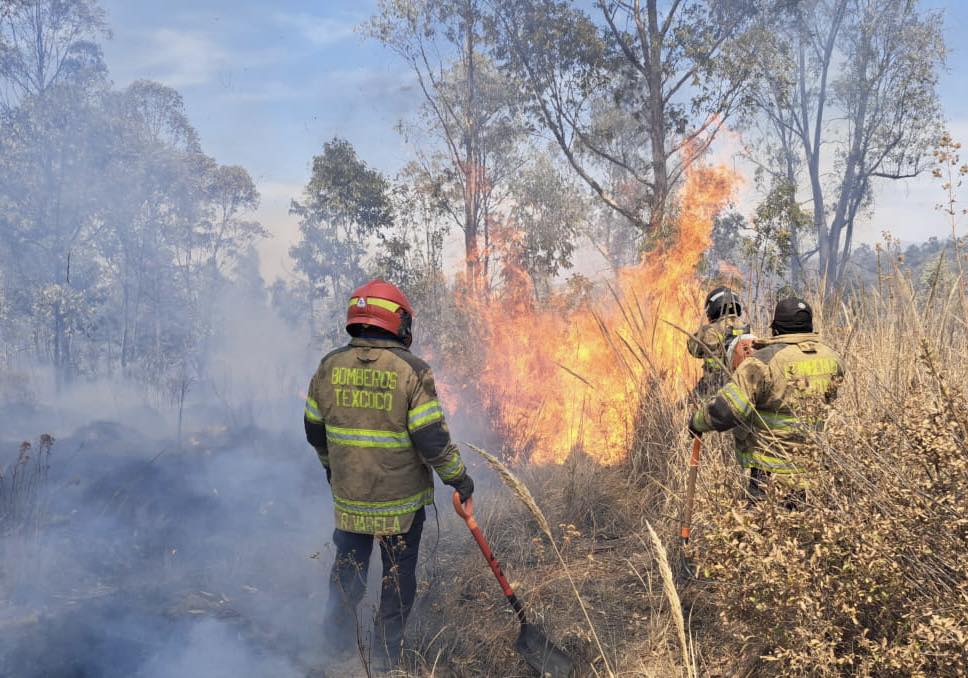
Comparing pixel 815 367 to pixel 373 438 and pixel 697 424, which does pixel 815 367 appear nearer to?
pixel 697 424

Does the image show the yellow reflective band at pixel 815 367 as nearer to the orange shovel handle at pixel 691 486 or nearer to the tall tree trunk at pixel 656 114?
the orange shovel handle at pixel 691 486

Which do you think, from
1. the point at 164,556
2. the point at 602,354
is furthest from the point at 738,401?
the point at 164,556

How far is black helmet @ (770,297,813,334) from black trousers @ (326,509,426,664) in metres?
2.40

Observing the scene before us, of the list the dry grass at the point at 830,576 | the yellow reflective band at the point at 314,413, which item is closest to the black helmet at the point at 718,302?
the dry grass at the point at 830,576

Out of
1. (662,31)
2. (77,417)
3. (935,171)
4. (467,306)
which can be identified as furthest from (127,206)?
(935,171)

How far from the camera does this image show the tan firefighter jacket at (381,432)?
132 inches

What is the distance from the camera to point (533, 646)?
10.5ft

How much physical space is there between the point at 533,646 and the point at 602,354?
487cm

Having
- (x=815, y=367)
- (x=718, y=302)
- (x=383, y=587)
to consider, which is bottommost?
(x=383, y=587)

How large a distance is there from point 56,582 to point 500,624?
3534 mm

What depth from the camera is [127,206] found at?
65.0 ft

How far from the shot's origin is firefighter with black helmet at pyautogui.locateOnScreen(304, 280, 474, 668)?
11.0 ft

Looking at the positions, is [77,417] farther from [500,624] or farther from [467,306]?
[500,624]

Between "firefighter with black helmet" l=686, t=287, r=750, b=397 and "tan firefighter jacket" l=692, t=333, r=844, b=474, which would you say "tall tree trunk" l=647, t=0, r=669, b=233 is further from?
"tan firefighter jacket" l=692, t=333, r=844, b=474
